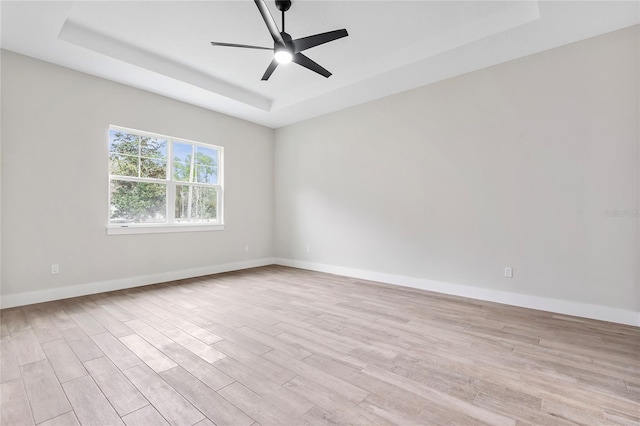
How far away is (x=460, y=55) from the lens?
135 inches

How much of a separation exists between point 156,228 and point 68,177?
126 centimetres

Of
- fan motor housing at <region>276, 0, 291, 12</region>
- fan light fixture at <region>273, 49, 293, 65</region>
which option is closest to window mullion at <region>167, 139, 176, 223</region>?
fan light fixture at <region>273, 49, 293, 65</region>

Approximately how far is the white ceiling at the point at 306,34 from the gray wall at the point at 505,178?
0.39 metres

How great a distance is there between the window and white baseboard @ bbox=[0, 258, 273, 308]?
704mm

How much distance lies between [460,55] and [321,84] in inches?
76.8

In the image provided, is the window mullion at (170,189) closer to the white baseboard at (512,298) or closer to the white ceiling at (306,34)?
the white ceiling at (306,34)

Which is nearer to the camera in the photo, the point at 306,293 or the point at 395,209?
the point at 306,293

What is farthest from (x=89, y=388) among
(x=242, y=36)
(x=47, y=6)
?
(x=242, y=36)

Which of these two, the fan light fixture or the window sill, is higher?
the fan light fixture

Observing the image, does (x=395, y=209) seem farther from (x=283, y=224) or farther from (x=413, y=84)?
(x=283, y=224)

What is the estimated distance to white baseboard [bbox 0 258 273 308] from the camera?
134 inches

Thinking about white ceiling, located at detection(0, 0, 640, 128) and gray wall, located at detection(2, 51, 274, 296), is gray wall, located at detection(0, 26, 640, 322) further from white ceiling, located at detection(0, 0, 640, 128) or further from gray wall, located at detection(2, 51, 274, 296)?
white ceiling, located at detection(0, 0, 640, 128)

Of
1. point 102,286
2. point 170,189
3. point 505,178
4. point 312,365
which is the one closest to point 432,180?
point 505,178

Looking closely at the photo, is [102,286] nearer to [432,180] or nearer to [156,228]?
[156,228]
